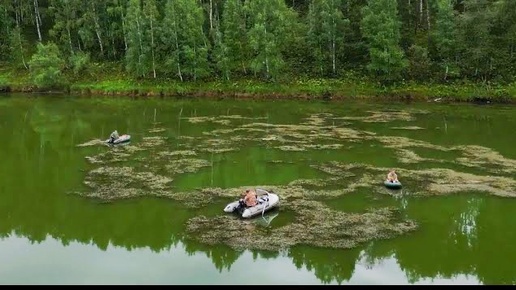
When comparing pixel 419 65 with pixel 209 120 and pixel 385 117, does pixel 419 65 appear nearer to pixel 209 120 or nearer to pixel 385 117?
pixel 385 117

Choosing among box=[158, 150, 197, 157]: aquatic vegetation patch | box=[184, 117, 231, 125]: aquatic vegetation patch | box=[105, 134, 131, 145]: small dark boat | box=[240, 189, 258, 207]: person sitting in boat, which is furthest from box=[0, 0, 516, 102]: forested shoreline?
box=[240, 189, 258, 207]: person sitting in boat

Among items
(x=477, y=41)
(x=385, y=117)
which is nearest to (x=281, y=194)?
(x=385, y=117)

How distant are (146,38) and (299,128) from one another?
112ft

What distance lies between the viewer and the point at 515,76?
6097cm

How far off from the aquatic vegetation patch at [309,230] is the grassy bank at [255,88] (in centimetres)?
4083

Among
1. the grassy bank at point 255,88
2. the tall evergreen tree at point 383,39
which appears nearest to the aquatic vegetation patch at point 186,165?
the grassy bank at point 255,88

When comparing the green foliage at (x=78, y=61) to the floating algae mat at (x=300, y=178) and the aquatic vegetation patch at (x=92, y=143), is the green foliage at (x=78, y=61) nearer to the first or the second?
the floating algae mat at (x=300, y=178)

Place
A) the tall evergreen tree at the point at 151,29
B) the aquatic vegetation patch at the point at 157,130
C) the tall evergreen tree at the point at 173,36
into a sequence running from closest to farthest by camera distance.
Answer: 1. the aquatic vegetation patch at the point at 157,130
2. the tall evergreen tree at the point at 173,36
3. the tall evergreen tree at the point at 151,29

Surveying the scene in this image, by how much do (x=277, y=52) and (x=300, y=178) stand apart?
40583 millimetres

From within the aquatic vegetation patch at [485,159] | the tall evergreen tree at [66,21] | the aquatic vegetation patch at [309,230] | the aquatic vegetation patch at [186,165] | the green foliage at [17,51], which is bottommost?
the aquatic vegetation patch at [485,159]

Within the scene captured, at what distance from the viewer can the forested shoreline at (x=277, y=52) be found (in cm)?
6234

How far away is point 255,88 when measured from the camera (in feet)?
215

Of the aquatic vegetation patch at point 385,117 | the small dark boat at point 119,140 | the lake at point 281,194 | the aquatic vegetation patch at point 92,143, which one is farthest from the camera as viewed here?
the aquatic vegetation patch at point 385,117

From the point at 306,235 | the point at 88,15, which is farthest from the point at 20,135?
the point at 88,15
